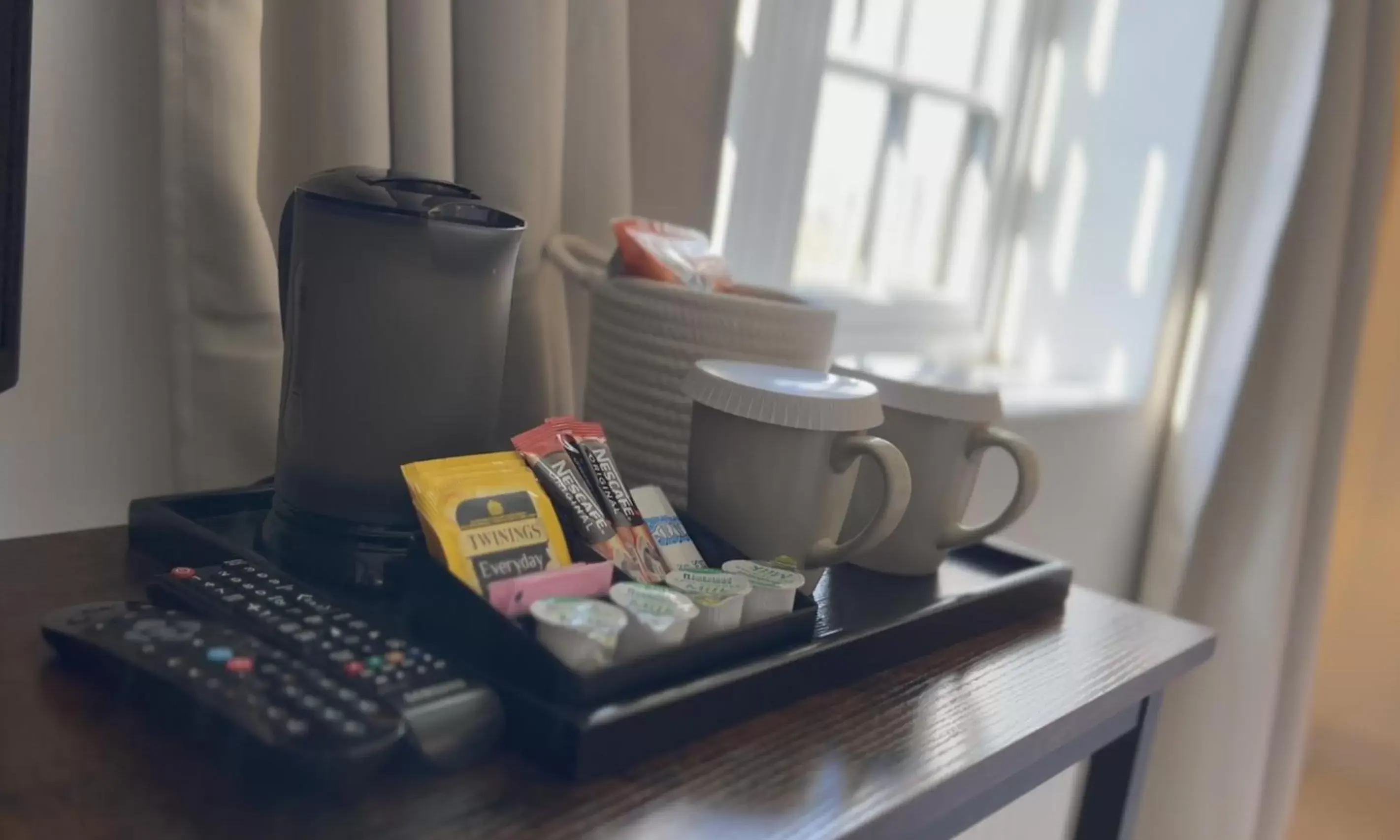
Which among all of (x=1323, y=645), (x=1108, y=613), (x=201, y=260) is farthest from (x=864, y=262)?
(x=1323, y=645)

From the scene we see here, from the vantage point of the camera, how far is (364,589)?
0.55m

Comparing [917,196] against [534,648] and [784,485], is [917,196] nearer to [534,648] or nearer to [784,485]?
[784,485]

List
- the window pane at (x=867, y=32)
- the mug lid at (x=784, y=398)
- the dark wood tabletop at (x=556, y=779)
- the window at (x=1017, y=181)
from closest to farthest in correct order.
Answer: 1. the dark wood tabletop at (x=556, y=779)
2. the mug lid at (x=784, y=398)
3. the window pane at (x=867, y=32)
4. the window at (x=1017, y=181)

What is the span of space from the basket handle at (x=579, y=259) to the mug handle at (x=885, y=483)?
0.22 meters

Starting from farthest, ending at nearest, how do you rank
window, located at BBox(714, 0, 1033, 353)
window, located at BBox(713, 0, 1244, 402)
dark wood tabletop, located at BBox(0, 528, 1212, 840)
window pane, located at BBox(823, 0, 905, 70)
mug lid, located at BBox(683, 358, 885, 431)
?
1. window, located at BBox(713, 0, 1244, 402)
2. window pane, located at BBox(823, 0, 905, 70)
3. window, located at BBox(714, 0, 1033, 353)
4. mug lid, located at BBox(683, 358, 885, 431)
5. dark wood tabletop, located at BBox(0, 528, 1212, 840)

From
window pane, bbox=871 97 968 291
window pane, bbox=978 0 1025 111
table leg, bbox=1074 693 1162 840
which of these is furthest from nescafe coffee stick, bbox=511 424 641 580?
window pane, bbox=978 0 1025 111

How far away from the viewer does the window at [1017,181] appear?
5.01ft

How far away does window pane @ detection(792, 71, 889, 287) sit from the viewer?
147cm

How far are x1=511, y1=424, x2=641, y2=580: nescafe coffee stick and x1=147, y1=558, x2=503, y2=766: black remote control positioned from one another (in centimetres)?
12

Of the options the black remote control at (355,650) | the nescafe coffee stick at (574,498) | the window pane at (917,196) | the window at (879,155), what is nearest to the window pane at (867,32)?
the window at (879,155)

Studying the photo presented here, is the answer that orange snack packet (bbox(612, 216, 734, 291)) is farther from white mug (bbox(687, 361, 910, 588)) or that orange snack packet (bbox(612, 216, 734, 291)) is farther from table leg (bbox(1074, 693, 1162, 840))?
table leg (bbox(1074, 693, 1162, 840))

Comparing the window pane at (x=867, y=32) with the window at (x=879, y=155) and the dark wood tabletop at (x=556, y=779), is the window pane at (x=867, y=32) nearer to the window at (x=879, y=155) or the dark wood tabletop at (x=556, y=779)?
the window at (x=879, y=155)

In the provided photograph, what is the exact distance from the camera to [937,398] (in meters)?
0.76

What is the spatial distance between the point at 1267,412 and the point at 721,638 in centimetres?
147
